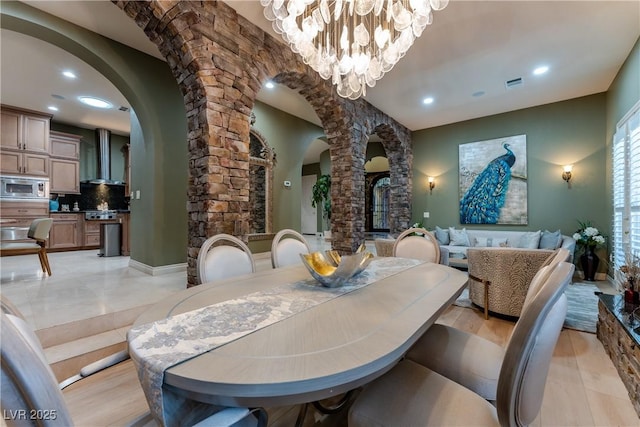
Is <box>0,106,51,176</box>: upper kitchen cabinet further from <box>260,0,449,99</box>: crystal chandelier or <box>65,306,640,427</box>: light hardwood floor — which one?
<box>260,0,449,99</box>: crystal chandelier

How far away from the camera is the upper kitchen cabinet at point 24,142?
5.20 meters

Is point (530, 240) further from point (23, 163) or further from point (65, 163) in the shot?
point (65, 163)

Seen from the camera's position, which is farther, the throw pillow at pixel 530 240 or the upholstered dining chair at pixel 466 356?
the throw pillow at pixel 530 240

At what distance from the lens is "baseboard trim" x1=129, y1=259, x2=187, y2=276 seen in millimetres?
3596

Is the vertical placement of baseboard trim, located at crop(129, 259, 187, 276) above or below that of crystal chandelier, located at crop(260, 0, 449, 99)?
below

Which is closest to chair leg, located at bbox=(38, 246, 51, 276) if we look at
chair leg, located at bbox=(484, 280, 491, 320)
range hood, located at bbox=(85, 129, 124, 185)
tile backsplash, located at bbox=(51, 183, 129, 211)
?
range hood, located at bbox=(85, 129, 124, 185)

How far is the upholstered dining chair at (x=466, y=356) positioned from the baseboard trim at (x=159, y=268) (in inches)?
134

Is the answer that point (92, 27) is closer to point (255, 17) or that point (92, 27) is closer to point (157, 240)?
point (255, 17)

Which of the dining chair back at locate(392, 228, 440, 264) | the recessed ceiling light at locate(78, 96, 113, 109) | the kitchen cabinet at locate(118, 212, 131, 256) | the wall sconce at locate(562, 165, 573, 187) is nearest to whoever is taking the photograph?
Answer: the dining chair back at locate(392, 228, 440, 264)

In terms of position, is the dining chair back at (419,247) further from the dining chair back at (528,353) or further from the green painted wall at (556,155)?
the green painted wall at (556,155)

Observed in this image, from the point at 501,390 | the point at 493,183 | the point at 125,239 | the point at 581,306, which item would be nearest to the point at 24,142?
the point at 125,239

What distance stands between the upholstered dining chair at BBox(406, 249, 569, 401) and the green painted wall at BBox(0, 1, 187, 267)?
11.6ft

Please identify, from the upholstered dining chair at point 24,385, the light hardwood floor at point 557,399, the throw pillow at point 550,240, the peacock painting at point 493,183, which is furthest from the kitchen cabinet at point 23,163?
the throw pillow at point 550,240

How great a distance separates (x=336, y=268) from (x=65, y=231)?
745 centimetres
